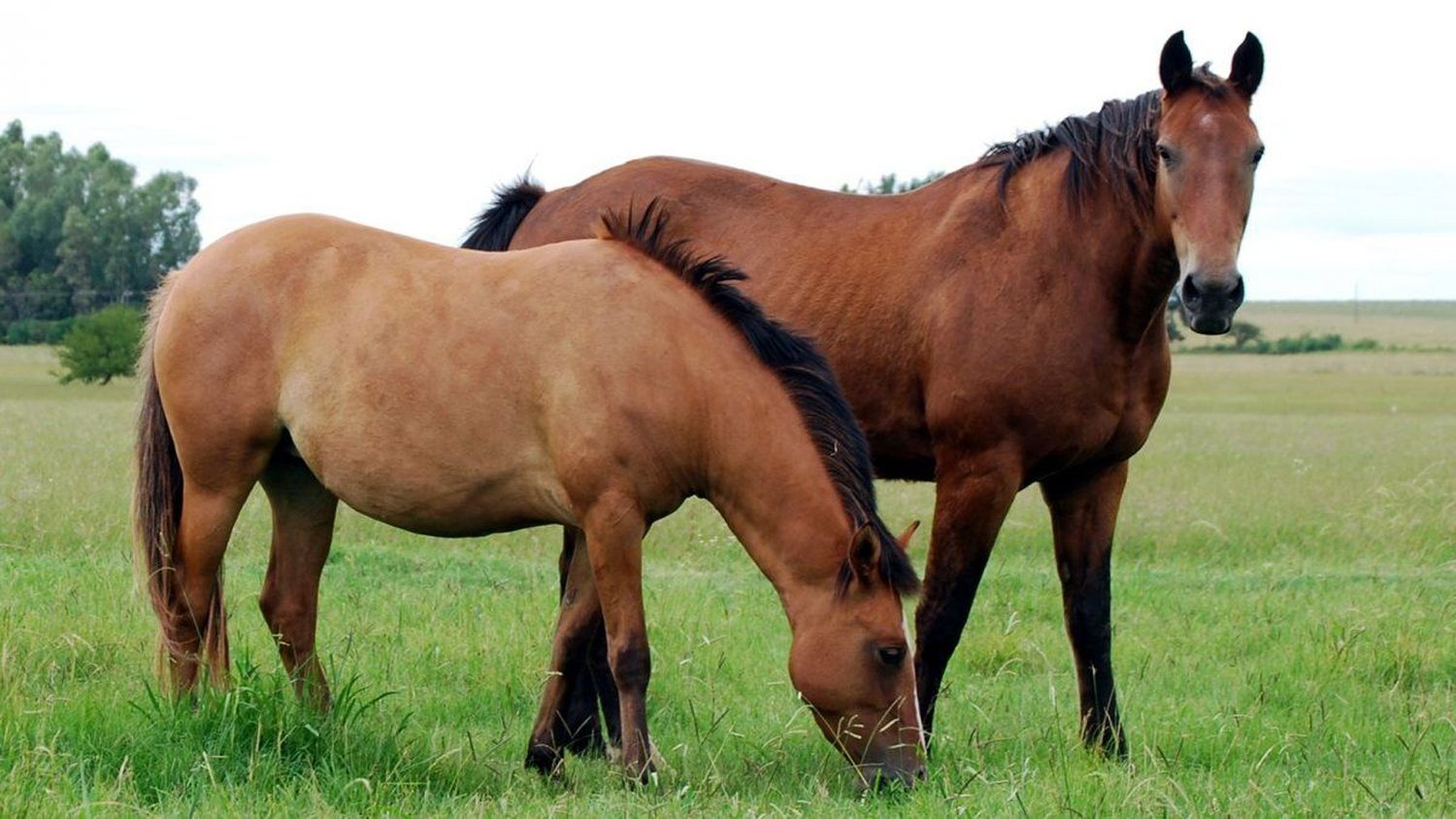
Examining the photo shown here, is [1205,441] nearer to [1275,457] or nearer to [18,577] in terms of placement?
[1275,457]

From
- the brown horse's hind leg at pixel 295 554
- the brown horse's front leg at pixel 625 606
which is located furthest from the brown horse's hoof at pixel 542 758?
the brown horse's hind leg at pixel 295 554

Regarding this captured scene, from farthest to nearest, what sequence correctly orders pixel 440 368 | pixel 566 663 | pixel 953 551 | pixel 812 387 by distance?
pixel 953 551, pixel 566 663, pixel 440 368, pixel 812 387

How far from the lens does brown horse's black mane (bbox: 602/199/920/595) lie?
4789 millimetres

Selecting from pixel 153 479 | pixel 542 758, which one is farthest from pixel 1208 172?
pixel 153 479

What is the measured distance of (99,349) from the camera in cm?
3878

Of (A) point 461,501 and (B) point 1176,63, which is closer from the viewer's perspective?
(A) point 461,501

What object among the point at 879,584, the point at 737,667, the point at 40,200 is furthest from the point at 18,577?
the point at 40,200

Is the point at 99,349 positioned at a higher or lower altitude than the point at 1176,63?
lower

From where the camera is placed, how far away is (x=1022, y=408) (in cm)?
564

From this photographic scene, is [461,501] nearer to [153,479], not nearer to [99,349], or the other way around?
[153,479]

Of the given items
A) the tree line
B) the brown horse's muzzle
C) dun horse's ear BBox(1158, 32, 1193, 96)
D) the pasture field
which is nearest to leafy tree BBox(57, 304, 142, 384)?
the tree line

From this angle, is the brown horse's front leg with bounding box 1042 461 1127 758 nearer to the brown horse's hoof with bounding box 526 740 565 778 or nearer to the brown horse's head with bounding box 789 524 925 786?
the brown horse's head with bounding box 789 524 925 786

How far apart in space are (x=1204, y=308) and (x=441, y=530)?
2.82 meters

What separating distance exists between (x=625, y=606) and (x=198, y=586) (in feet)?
5.74
